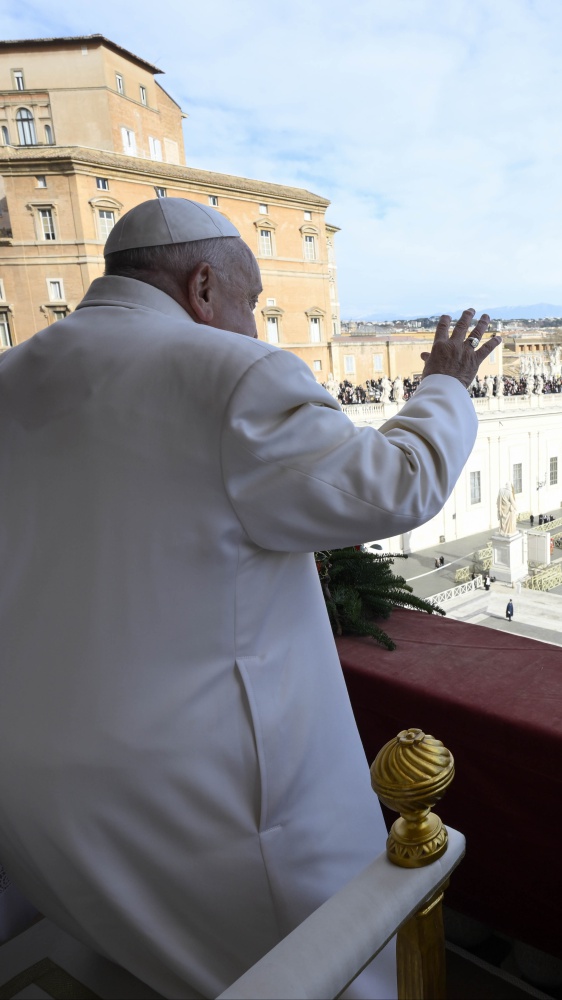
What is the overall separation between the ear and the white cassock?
36mm

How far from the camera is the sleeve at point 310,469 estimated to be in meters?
0.55

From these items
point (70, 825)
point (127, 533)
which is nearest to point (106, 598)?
point (127, 533)

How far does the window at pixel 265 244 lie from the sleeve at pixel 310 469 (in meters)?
16.8

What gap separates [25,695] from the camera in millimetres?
633

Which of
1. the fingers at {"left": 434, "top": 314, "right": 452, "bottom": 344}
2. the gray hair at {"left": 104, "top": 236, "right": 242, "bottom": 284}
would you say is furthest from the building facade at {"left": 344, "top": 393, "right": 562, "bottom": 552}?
the gray hair at {"left": 104, "top": 236, "right": 242, "bottom": 284}

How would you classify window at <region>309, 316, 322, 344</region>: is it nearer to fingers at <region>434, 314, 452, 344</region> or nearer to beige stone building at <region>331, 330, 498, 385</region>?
beige stone building at <region>331, 330, 498, 385</region>

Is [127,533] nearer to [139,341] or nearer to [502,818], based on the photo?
[139,341]

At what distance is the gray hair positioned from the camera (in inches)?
27.5

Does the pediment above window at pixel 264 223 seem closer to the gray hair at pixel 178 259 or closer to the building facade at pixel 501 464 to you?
the building facade at pixel 501 464

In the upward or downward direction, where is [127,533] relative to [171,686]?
upward

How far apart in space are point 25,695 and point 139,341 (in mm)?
342

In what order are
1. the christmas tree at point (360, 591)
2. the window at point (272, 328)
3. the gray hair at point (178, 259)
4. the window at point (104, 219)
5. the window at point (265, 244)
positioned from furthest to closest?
the window at point (272, 328), the window at point (265, 244), the window at point (104, 219), the christmas tree at point (360, 591), the gray hair at point (178, 259)

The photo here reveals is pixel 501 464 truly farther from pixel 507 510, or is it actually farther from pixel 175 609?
pixel 175 609

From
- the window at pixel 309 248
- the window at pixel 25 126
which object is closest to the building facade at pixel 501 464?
the window at pixel 309 248
